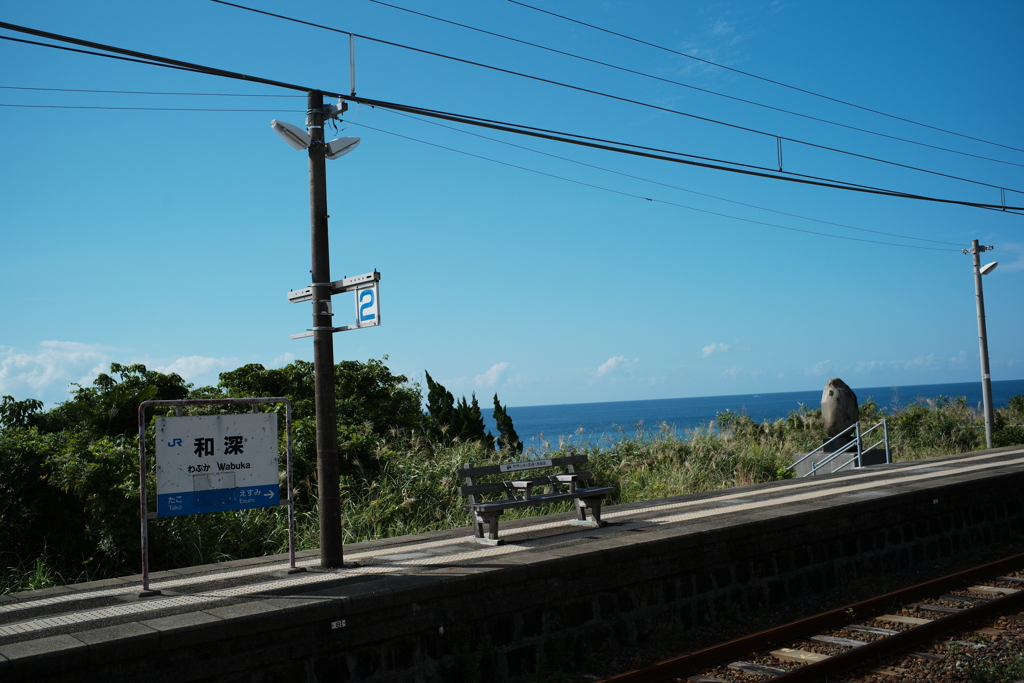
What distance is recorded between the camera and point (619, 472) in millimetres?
14688

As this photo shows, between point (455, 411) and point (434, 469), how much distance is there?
5.00 m

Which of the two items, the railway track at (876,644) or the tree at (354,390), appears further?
the tree at (354,390)

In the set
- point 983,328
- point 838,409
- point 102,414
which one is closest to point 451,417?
point 102,414

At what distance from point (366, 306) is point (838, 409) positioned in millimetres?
14276

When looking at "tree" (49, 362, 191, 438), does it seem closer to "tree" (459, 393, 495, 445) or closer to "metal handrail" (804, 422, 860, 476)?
"tree" (459, 393, 495, 445)

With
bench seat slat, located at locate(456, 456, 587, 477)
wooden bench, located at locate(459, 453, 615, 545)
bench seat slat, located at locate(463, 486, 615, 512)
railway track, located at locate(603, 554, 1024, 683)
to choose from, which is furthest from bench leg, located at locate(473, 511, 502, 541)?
railway track, located at locate(603, 554, 1024, 683)

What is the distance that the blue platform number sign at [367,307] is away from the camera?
6.96 m

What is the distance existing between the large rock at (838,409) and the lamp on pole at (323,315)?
14.0 metres

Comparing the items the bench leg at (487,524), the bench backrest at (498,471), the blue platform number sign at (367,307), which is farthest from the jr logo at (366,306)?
the bench leg at (487,524)

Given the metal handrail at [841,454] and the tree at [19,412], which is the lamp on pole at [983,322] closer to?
the metal handrail at [841,454]

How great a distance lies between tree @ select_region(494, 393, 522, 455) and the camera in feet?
50.2

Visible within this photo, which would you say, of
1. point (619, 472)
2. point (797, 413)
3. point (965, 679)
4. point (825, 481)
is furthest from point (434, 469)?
point (797, 413)

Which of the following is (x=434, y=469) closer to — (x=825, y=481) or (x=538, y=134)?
(x=538, y=134)

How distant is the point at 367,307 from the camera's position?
7082 millimetres
